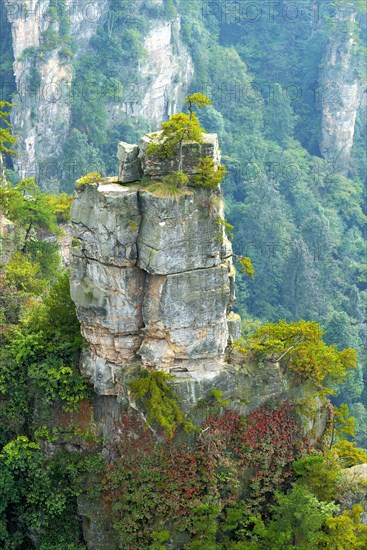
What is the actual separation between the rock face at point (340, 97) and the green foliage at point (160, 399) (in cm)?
4732

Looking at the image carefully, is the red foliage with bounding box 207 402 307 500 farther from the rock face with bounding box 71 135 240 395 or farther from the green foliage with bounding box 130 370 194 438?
the rock face with bounding box 71 135 240 395

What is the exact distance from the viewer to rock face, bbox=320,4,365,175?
64312 mm

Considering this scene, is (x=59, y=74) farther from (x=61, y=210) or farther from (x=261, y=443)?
(x=261, y=443)

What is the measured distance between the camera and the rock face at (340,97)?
64.3 metres

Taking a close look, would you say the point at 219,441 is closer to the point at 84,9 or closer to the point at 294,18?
the point at 84,9

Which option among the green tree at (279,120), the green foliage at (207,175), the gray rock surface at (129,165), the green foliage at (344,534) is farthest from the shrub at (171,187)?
the green tree at (279,120)

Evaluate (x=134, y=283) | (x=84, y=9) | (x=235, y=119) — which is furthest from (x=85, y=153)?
(x=134, y=283)

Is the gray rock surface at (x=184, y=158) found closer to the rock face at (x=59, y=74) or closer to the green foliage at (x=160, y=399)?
the green foliage at (x=160, y=399)

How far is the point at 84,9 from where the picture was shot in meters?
55.9

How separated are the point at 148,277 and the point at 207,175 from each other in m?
2.47

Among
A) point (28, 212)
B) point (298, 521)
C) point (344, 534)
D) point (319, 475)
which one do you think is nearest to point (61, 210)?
point (28, 212)

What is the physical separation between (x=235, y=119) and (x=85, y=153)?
13968 millimetres

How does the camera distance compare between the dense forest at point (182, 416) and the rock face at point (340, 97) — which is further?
the rock face at point (340, 97)

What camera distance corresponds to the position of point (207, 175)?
60.7 ft
